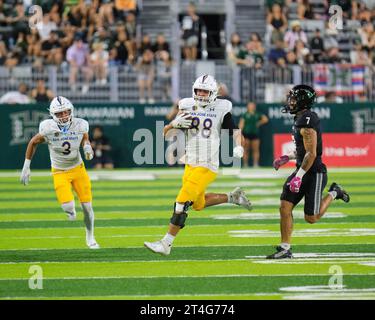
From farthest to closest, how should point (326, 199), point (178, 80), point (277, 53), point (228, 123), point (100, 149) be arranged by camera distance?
point (277, 53) < point (178, 80) < point (100, 149) < point (326, 199) < point (228, 123)

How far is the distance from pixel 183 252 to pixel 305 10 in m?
15.9

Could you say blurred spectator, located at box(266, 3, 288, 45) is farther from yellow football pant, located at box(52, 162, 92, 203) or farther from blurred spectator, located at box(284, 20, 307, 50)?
yellow football pant, located at box(52, 162, 92, 203)

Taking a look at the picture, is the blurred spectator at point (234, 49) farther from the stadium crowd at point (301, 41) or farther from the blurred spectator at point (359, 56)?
the blurred spectator at point (359, 56)

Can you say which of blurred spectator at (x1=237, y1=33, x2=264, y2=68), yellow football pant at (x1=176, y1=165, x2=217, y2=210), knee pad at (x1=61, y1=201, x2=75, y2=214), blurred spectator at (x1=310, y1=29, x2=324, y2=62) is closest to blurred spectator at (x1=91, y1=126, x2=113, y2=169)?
blurred spectator at (x1=237, y1=33, x2=264, y2=68)

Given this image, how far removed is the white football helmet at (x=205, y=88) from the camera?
10.7 meters

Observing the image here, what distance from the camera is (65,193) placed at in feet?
37.4

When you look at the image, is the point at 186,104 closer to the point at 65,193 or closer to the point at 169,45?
the point at 65,193

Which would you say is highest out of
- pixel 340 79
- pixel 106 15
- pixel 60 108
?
pixel 106 15

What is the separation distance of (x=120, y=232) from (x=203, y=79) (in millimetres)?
2918

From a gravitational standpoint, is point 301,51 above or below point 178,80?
above

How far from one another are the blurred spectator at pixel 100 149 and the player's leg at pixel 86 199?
11.5 metres

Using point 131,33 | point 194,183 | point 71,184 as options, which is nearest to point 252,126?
point 131,33

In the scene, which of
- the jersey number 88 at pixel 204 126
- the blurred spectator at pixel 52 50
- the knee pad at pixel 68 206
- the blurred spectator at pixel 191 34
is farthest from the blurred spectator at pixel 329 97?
the jersey number 88 at pixel 204 126
